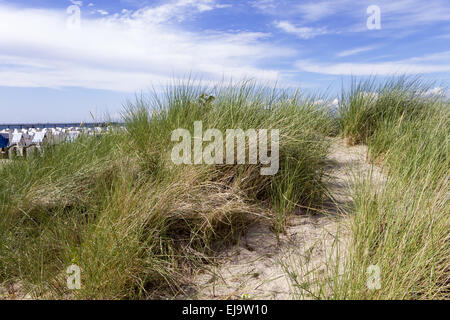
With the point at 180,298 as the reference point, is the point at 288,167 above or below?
above

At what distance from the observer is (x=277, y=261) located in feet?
7.61

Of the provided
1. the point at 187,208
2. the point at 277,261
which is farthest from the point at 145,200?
the point at 277,261

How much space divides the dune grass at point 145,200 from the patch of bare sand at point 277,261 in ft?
0.36

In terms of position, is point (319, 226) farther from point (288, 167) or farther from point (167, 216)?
point (167, 216)

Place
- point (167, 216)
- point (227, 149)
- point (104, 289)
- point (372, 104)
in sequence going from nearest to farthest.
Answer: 1. point (104, 289)
2. point (167, 216)
3. point (227, 149)
4. point (372, 104)

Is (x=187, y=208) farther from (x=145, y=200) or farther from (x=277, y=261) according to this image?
(x=277, y=261)

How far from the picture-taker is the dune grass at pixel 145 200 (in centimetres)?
212

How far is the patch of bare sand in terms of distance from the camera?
6.81 ft

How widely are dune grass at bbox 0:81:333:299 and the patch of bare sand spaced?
0.36 ft

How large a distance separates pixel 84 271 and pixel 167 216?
0.62 m

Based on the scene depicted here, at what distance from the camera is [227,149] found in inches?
115

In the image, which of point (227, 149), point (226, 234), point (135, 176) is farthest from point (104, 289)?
point (227, 149)

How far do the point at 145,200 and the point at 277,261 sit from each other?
97 cm

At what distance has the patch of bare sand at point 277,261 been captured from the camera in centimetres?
208
